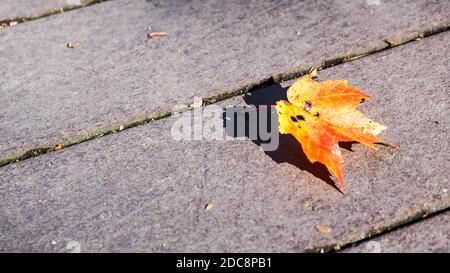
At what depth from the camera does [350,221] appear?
158 centimetres

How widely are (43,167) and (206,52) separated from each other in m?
0.96

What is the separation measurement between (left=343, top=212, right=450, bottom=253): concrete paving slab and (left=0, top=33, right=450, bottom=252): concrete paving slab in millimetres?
35

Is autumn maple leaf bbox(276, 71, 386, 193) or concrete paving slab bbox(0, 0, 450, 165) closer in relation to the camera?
autumn maple leaf bbox(276, 71, 386, 193)

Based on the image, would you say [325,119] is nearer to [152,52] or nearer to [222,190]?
[222,190]

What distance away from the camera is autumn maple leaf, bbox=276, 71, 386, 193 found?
169 centimetres

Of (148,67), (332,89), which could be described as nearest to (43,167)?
(148,67)

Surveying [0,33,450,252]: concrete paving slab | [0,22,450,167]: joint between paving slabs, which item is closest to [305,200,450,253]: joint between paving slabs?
[0,33,450,252]: concrete paving slab

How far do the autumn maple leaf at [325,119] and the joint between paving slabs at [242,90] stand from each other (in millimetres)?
178

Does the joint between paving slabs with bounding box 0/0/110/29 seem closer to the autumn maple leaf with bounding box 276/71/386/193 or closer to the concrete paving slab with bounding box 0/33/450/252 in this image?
the concrete paving slab with bounding box 0/33/450/252

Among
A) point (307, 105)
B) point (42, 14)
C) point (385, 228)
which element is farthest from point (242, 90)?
point (42, 14)

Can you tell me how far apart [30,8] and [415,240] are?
7.87 ft
